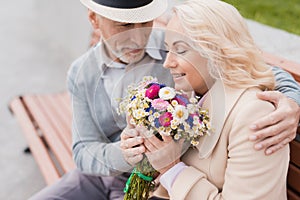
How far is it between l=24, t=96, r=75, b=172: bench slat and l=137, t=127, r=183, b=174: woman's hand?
146cm

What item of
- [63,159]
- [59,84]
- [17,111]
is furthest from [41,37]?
[63,159]

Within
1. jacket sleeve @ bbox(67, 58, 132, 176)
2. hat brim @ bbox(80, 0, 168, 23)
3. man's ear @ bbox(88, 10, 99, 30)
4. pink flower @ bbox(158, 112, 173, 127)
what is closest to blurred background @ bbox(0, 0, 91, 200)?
jacket sleeve @ bbox(67, 58, 132, 176)

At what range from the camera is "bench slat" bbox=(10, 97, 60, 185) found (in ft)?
10.2

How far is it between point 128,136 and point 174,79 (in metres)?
0.27

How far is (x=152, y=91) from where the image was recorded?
1.60m

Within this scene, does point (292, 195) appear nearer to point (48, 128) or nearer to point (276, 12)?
point (48, 128)

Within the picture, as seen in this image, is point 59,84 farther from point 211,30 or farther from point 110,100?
point 211,30

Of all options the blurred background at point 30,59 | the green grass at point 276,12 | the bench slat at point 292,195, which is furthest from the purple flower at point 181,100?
the green grass at point 276,12

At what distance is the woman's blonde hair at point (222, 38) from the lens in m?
1.63

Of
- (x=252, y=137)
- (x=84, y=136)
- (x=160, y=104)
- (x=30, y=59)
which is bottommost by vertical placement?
(x=30, y=59)

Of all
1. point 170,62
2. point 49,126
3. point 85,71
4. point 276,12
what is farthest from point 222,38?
point 276,12

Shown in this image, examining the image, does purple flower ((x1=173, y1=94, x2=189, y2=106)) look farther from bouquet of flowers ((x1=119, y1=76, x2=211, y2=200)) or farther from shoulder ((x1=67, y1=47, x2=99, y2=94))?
shoulder ((x1=67, y1=47, x2=99, y2=94))

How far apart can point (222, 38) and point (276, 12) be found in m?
3.28

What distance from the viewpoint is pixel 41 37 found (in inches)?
272
